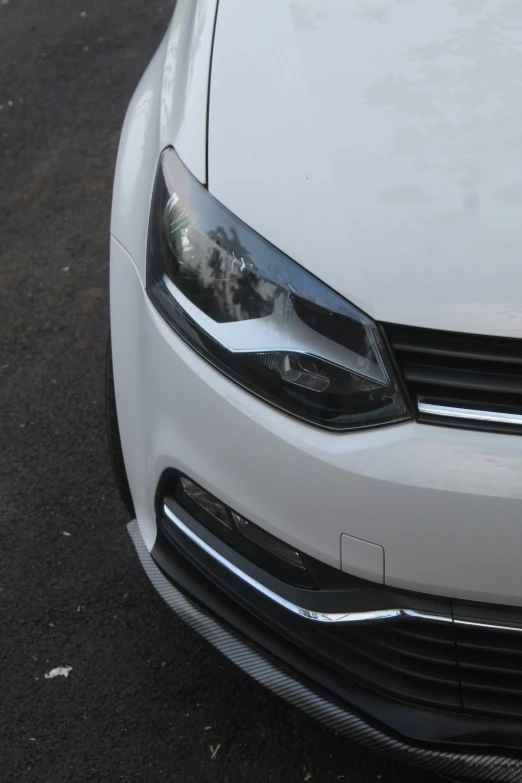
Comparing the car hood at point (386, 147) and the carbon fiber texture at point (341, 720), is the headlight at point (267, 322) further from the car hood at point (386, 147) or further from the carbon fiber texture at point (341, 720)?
the carbon fiber texture at point (341, 720)

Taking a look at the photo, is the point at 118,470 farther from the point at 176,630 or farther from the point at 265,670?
the point at 265,670

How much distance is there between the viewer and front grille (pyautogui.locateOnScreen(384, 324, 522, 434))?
4.53 ft

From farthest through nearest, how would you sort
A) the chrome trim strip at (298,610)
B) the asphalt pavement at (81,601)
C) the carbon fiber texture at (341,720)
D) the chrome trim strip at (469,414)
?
the asphalt pavement at (81,601), the carbon fiber texture at (341,720), the chrome trim strip at (298,610), the chrome trim strip at (469,414)

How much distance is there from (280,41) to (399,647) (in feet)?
3.78

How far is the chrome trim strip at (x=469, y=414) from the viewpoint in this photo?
4.49 feet

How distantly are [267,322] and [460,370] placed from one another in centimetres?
32

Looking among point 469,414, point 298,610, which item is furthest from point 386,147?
point 298,610

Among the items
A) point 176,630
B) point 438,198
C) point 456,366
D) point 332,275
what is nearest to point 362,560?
point 456,366

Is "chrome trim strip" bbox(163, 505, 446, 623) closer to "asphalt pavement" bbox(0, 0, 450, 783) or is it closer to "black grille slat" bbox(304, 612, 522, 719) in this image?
"black grille slat" bbox(304, 612, 522, 719)

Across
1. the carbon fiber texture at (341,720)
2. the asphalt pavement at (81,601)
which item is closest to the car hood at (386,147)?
the carbon fiber texture at (341,720)

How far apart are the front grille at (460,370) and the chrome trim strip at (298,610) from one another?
325 mm

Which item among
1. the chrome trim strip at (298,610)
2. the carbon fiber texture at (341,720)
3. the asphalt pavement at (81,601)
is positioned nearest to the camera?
the chrome trim strip at (298,610)

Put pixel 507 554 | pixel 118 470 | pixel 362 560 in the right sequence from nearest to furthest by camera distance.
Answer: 1. pixel 507 554
2. pixel 362 560
3. pixel 118 470

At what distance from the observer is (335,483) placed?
1.41 meters
